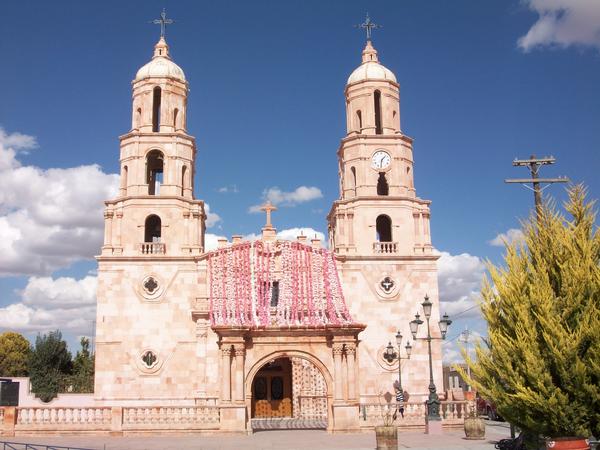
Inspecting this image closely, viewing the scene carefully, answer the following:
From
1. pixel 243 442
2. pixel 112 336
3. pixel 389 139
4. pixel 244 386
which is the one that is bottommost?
pixel 243 442

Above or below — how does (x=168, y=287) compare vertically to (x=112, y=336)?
above

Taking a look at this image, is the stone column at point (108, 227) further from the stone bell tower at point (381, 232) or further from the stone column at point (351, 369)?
the stone column at point (351, 369)

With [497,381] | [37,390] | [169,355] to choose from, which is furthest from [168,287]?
[497,381]

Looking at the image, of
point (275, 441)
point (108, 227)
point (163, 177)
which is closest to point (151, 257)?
point (108, 227)

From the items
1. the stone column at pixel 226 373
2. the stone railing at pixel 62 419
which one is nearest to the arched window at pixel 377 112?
the stone column at pixel 226 373

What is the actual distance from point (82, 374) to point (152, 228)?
18.7 m

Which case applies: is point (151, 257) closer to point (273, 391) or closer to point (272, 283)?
point (272, 283)

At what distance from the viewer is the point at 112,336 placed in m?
37.1

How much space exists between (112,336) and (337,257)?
13282 millimetres

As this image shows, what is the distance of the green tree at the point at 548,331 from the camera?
15477mm

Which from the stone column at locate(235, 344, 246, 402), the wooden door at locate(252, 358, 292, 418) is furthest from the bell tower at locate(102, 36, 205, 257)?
the stone column at locate(235, 344, 246, 402)

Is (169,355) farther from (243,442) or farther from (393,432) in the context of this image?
(393,432)

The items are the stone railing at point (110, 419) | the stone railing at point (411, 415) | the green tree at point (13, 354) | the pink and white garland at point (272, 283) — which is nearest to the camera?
the stone railing at point (110, 419)

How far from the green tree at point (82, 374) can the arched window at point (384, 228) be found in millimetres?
25894
